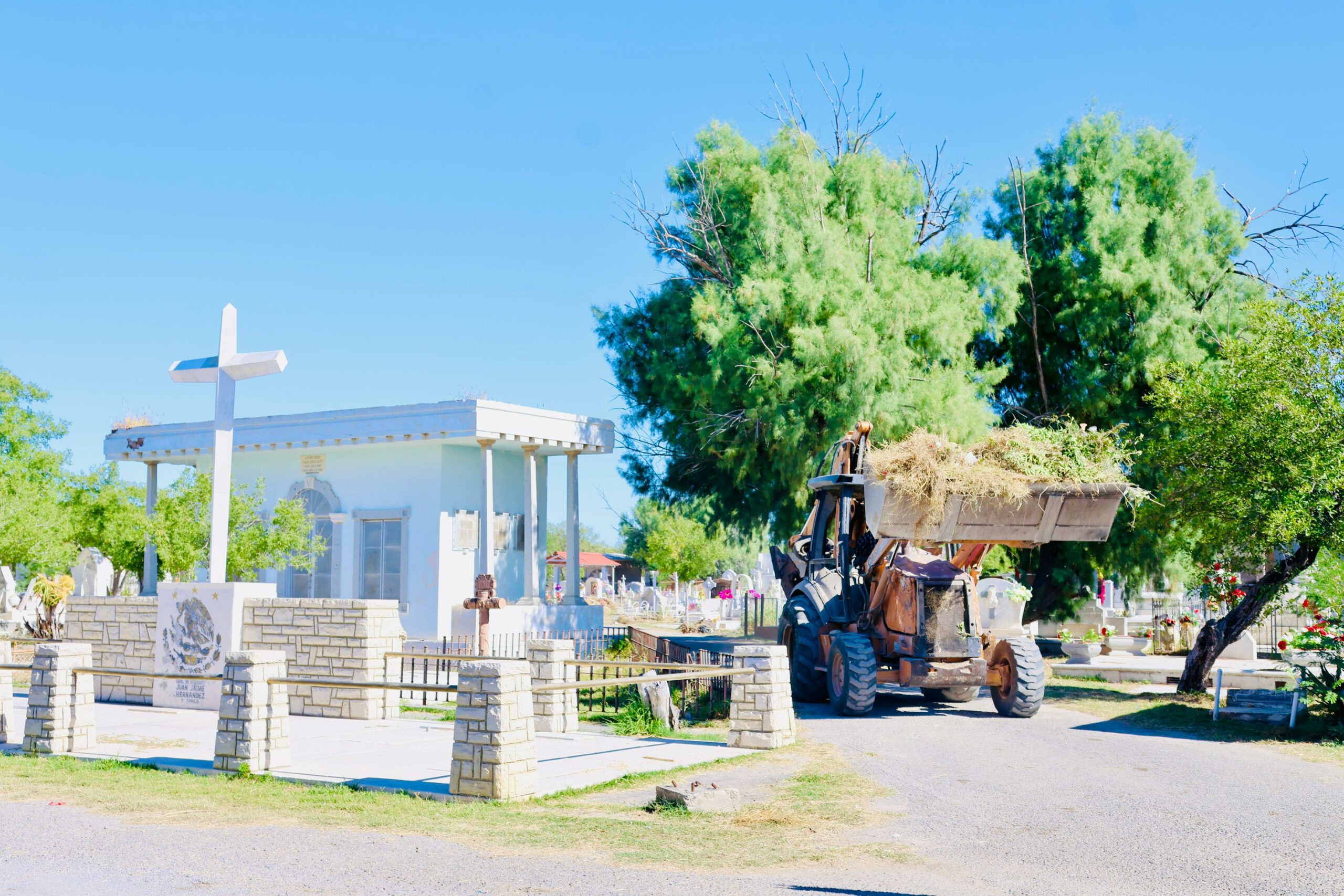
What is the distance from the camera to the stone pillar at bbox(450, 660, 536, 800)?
8.76 metres

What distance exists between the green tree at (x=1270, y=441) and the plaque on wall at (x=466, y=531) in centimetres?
1250

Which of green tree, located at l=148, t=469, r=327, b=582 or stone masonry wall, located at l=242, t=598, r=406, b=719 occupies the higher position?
green tree, located at l=148, t=469, r=327, b=582

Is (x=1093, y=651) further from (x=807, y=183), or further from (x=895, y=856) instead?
(x=895, y=856)

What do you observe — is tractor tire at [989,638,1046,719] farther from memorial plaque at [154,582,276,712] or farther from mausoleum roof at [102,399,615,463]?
mausoleum roof at [102,399,615,463]

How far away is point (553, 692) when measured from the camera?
1316 cm

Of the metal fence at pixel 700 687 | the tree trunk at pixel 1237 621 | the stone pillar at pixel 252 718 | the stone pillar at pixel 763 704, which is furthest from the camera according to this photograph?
the tree trunk at pixel 1237 621

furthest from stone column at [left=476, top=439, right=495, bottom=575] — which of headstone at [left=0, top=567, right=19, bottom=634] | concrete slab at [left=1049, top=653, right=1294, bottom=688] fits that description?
headstone at [left=0, top=567, right=19, bottom=634]

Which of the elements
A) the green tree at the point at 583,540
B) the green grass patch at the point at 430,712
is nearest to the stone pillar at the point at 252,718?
the green grass patch at the point at 430,712

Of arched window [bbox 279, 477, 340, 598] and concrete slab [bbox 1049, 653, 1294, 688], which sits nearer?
concrete slab [bbox 1049, 653, 1294, 688]

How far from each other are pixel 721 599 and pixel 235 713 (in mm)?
34364

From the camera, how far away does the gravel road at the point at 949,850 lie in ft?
21.1

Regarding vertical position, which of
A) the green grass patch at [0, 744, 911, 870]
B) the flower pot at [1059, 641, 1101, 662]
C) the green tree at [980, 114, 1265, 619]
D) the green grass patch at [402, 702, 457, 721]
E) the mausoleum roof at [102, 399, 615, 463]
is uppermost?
the green tree at [980, 114, 1265, 619]

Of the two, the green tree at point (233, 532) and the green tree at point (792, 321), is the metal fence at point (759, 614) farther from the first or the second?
the green tree at point (233, 532)

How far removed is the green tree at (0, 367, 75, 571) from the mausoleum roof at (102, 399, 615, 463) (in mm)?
3595
